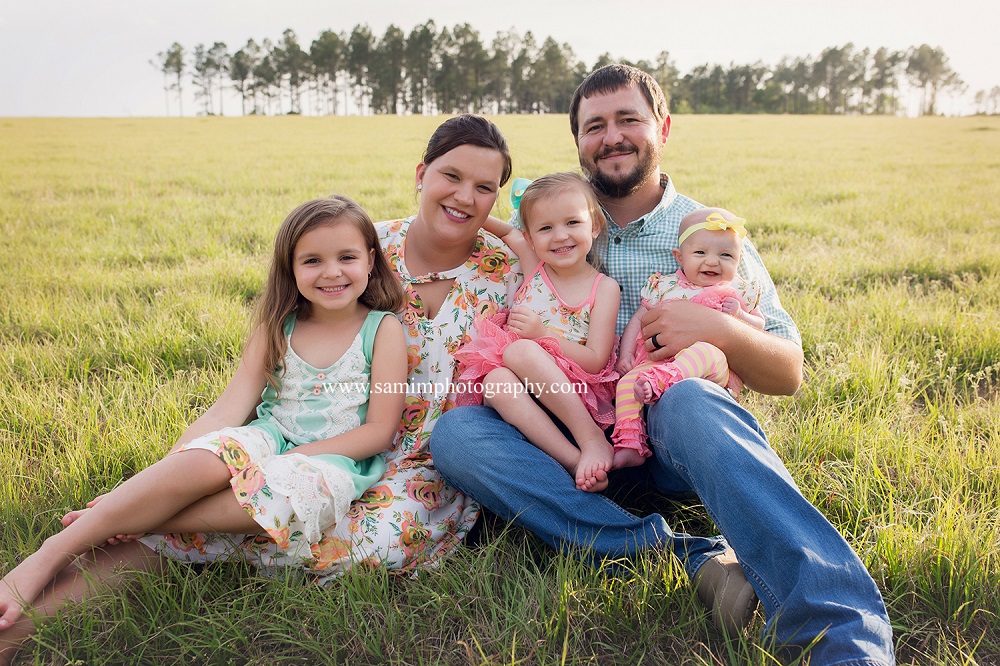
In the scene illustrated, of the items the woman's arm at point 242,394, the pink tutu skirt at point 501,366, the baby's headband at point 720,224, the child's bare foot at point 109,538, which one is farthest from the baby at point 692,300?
the child's bare foot at point 109,538

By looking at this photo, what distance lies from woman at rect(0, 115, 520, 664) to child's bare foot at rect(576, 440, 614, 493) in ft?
1.66

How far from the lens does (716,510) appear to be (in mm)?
1999

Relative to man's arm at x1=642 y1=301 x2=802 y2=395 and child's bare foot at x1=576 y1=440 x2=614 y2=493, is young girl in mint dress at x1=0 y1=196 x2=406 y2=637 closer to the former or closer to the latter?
child's bare foot at x1=576 y1=440 x2=614 y2=493

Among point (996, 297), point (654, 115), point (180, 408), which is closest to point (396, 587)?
point (180, 408)

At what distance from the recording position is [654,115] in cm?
321

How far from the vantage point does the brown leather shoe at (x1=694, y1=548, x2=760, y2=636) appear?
6.42 feet

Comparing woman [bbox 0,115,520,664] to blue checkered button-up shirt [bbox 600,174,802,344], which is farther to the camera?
blue checkered button-up shirt [bbox 600,174,802,344]

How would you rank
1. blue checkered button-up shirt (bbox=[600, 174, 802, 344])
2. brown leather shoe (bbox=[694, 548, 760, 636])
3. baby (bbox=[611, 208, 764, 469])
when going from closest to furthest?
brown leather shoe (bbox=[694, 548, 760, 636])
baby (bbox=[611, 208, 764, 469])
blue checkered button-up shirt (bbox=[600, 174, 802, 344])

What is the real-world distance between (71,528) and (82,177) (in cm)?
1235

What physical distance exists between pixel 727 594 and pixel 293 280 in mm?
2064

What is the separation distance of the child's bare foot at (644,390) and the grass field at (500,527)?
0.55m

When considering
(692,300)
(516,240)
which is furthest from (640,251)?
(516,240)

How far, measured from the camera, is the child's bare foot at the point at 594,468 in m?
2.38

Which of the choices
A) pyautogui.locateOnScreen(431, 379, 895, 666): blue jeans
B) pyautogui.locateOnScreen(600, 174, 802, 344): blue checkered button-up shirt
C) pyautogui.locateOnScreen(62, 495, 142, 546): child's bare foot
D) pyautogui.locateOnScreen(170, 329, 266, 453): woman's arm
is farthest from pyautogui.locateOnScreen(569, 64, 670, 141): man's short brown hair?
pyautogui.locateOnScreen(62, 495, 142, 546): child's bare foot
